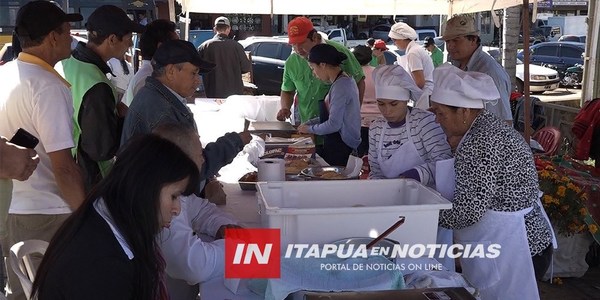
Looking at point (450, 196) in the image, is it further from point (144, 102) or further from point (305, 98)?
point (305, 98)

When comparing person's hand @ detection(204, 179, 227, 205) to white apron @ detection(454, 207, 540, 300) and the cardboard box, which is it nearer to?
the cardboard box

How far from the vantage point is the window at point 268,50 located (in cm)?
1394

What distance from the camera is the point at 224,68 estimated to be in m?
7.33

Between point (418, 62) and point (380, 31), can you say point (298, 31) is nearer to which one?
point (418, 62)

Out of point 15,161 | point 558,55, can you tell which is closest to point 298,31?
point 15,161

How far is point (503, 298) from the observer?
2635 millimetres

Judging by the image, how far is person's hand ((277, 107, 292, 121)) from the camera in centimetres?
527

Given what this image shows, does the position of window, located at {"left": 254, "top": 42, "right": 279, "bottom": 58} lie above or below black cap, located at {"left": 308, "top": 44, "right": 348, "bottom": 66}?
below

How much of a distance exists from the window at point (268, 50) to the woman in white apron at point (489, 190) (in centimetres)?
1146

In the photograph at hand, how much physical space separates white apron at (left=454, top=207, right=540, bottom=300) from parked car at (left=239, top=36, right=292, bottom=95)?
1117 centimetres

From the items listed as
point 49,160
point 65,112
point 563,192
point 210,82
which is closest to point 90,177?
point 49,160

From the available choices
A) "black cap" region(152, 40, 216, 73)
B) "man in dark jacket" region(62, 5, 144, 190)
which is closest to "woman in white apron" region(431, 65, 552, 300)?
"black cap" region(152, 40, 216, 73)

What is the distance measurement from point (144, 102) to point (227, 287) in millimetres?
895

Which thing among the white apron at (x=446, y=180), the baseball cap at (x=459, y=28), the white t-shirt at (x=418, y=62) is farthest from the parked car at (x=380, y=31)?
the white apron at (x=446, y=180)
